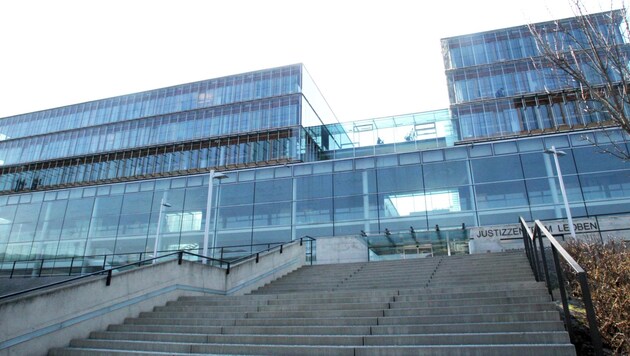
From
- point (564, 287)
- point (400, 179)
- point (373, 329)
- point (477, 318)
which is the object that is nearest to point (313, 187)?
point (400, 179)

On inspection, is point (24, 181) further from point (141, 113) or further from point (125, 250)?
point (125, 250)

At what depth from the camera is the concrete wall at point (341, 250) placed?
850 inches

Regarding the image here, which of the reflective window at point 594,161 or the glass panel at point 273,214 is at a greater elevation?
the reflective window at point 594,161

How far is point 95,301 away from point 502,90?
122 ft

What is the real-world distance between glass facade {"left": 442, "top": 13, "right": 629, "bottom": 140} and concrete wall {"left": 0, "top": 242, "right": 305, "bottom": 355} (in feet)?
96.8

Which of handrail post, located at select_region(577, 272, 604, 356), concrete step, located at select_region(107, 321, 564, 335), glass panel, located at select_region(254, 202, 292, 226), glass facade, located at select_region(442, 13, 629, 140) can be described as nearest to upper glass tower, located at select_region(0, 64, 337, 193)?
glass panel, located at select_region(254, 202, 292, 226)

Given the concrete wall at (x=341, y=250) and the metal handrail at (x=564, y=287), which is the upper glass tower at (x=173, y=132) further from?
the metal handrail at (x=564, y=287)

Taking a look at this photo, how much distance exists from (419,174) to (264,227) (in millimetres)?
11764

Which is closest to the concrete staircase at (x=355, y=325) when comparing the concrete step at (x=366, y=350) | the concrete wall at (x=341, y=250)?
the concrete step at (x=366, y=350)

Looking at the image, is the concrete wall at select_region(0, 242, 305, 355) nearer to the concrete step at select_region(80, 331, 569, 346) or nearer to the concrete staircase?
the concrete staircase

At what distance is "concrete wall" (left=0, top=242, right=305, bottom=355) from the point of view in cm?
716

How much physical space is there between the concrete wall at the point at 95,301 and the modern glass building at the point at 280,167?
12.6 meters

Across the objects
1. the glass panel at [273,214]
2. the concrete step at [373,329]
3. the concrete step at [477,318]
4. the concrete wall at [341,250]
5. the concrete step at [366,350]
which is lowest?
the concrete step at [366,350]

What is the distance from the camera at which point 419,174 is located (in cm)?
3002
